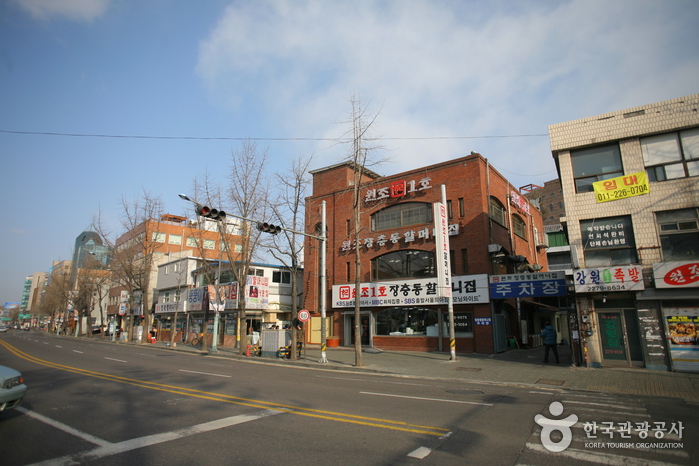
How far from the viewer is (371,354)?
81.4ft

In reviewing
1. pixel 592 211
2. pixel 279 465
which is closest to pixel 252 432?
pixel 279 465

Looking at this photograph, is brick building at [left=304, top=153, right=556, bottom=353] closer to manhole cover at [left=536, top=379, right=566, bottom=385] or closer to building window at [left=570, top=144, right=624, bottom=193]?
building window at [left=570, top=144, right=624, bottom=193]

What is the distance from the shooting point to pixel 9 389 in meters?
7.25

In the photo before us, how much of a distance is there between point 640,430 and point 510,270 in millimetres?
23883

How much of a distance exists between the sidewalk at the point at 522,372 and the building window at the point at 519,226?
1258cm

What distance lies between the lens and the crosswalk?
5.50 meters

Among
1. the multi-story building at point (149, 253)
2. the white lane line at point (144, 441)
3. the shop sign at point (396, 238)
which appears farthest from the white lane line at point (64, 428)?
the multi-story building at point (149, 253)

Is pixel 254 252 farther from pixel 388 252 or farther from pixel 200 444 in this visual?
pixel 200 444

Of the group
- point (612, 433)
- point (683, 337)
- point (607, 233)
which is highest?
point (607, 233)

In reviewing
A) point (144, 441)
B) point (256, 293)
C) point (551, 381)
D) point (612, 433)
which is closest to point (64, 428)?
point (144, 441)

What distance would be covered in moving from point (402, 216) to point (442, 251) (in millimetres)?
6872

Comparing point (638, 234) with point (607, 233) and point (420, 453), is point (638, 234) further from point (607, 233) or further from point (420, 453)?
point (420, 453)

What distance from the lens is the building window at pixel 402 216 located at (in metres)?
Answer: 27.6

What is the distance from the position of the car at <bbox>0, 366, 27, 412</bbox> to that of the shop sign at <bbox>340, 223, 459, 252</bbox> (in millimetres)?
21605
